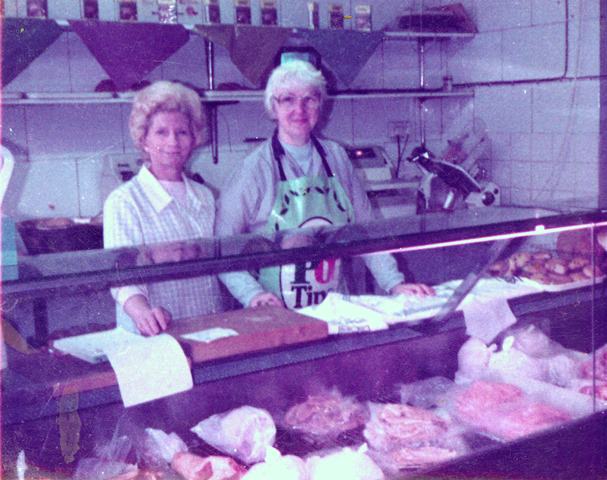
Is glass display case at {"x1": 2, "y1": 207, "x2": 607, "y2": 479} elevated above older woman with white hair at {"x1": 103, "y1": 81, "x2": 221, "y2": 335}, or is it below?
below

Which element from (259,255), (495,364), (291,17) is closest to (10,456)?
(259,255)

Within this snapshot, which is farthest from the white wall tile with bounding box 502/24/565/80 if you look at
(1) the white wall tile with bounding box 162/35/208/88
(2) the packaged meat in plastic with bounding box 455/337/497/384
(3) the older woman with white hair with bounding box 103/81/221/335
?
(2) the packaged meat in plastic with bounding box 455/337/497/384

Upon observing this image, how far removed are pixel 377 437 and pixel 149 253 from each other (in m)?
0.63

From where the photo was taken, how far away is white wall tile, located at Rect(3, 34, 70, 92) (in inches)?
174

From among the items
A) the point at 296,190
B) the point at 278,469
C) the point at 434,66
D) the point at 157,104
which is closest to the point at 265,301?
the point at 278,469

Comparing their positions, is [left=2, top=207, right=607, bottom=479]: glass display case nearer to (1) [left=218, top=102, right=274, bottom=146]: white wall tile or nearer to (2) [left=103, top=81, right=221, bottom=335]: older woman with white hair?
(2) [left=103, top=81, right=221, bottom=335]: older woman with white hair

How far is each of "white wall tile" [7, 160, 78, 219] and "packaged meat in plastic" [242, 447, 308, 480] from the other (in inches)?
127

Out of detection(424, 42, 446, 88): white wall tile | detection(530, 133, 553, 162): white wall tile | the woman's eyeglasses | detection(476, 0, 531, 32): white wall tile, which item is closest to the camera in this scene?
the woman's eyeglasses

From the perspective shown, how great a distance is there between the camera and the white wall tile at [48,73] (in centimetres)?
442

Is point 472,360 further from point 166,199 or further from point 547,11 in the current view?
point 547,11

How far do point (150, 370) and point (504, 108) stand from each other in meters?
4.52

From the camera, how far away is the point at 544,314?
2.16 m

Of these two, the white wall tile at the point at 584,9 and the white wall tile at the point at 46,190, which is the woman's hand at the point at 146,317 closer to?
the white wall tile at the point at 46,190

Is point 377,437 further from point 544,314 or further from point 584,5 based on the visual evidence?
point 584,5
